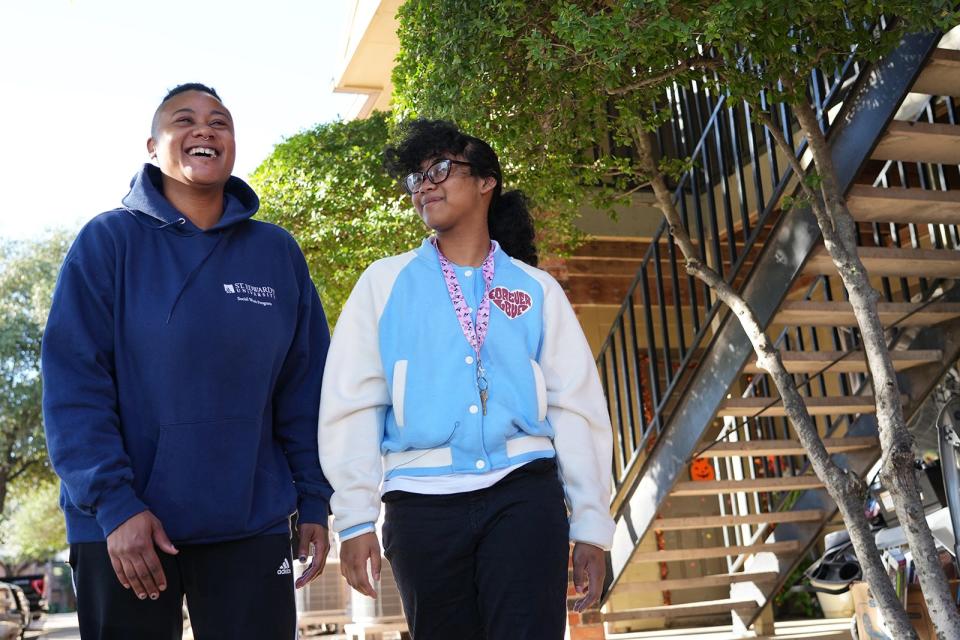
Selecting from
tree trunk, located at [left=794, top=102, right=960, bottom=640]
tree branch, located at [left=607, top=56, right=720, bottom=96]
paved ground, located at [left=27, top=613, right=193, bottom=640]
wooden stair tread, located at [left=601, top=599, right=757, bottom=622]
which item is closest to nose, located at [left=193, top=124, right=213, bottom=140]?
tree branch, located at [left=607, top=56, right=720, bottom=96]

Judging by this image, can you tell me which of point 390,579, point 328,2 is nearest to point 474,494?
point 390,579

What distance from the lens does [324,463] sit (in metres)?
2.16

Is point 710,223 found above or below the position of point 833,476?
above

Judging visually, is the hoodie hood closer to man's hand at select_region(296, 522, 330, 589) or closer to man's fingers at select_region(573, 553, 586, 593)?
man's hand at select_region(296, 522, 330, 589)

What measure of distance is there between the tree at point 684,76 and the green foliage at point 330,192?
1.83 meters

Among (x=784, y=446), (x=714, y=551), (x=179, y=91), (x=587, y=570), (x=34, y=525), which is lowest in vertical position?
(x=587, y=570)

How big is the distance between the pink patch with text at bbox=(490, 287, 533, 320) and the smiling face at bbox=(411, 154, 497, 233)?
238mm

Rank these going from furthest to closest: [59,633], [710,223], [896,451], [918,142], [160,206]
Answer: [59,633], [710,223], [918,142], [896,451], [160,206]

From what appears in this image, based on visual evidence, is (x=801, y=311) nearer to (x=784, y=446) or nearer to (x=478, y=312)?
(x=784, y=446)

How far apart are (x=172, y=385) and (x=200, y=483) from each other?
0.68 feet

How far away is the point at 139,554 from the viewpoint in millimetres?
1899

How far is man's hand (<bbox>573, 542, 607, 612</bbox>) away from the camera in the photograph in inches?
85.0

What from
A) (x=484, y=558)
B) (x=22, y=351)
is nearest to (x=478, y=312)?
(x=484, y=558)

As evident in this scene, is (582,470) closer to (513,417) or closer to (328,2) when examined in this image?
(513,417)
